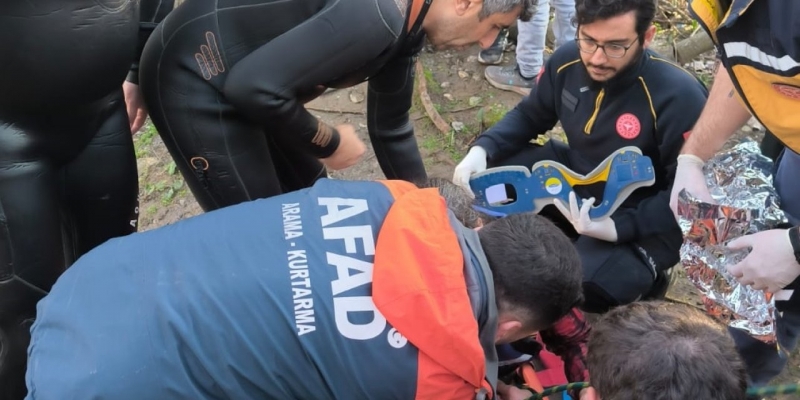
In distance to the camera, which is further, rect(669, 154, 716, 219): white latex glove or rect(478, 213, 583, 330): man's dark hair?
rect(669, 154, 716, 219): white latex glove

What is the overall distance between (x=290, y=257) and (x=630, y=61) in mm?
1608

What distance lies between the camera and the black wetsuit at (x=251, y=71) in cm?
191

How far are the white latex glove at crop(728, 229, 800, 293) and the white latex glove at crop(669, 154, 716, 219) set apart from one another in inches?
9.2

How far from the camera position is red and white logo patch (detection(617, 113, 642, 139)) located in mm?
2516

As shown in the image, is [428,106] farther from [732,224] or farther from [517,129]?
[732,224]

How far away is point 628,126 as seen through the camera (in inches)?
100

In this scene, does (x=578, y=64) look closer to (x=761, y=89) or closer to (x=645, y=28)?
(x=645, y=28)

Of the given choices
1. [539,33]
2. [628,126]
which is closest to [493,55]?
[539,33]

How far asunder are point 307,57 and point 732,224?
136 centimetres

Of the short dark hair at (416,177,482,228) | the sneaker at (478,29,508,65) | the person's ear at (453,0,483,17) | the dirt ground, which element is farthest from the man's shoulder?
the sneaker at (478,29,508,65)

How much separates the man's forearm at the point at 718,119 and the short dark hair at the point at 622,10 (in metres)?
0.44

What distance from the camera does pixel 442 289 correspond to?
1.35 m

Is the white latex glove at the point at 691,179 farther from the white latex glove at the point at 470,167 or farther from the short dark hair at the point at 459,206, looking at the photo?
the white latex glove at the point at 470,167

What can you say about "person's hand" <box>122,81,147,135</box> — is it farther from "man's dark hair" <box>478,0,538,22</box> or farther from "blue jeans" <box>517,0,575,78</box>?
"blue jeans" <box>517,0,575,78</box>
